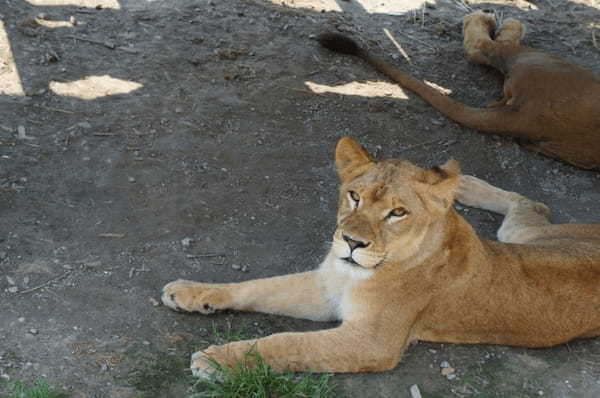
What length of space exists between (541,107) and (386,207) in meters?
2.41

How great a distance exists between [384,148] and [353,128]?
244 mm

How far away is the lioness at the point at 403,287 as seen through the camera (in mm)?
2941

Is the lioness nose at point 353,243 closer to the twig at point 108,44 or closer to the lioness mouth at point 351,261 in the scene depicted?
the lioness mouth at point 351,261

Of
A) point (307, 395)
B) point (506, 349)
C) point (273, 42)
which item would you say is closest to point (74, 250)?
point (307, 395)

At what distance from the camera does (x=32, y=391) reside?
105 inches

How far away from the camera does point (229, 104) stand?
15.8 feet

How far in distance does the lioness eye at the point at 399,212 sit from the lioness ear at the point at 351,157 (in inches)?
9.5

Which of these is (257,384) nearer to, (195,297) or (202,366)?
(202,366)

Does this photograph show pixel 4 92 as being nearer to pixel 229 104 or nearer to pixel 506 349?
pixel 229 104

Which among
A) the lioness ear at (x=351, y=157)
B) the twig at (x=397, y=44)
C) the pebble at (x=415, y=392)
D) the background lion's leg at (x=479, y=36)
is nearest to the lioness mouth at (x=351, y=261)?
the lioness ear at (x=351, y=157)

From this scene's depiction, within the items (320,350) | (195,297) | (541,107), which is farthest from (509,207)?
(195,297)

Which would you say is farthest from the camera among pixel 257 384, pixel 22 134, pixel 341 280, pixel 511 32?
pixel 511 32

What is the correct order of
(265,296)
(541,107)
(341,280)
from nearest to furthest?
(341,280), (265,296), (541,107)

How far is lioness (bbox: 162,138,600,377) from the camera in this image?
116 inches
